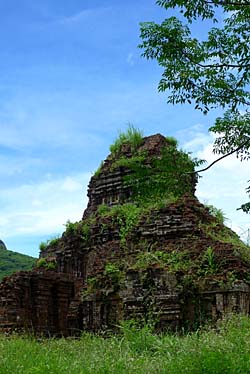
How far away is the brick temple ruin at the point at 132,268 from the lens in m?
13.9

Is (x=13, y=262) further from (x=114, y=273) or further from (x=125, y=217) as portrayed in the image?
(x=114, y=273)

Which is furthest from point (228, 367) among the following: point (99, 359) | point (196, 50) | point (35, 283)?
point (35, 283)

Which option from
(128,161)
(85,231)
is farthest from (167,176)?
(128,161)

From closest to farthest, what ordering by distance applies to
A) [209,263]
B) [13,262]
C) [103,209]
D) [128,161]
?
[209,263] < [103,209] < [128,161] < [13,262]

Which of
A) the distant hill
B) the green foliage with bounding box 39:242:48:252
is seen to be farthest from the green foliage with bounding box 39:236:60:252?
the distant hill

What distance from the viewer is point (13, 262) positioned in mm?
45625

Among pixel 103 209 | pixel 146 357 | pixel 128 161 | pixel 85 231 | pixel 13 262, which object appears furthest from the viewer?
pixel 13 262

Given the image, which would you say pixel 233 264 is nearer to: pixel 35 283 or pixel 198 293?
pixel 198 293

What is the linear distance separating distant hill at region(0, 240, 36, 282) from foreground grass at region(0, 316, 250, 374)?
32.0m

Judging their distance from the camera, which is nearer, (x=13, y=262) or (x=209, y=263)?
(x=209, y=263)

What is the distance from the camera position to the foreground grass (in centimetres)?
733

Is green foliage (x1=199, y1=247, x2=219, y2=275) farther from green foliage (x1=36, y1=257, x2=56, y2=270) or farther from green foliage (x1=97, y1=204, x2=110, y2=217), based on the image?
green foliage (x1=36, y1=257, x2=56, y2=270)

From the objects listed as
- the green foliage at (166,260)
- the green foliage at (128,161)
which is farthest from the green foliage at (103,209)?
the green foliage at (166,260)

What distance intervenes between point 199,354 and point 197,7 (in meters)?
5.22
